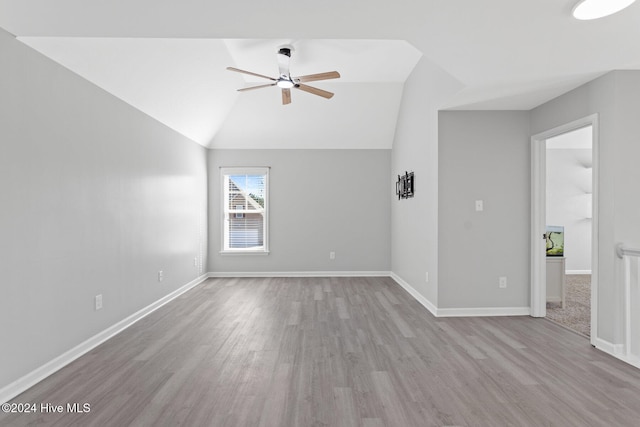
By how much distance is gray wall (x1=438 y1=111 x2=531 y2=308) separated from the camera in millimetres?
3945

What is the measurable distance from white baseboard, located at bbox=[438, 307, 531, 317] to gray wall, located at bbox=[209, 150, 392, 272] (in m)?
2.51

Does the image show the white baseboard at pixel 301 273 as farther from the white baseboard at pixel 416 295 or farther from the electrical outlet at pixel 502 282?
the electrical outlet at pixel 502 282

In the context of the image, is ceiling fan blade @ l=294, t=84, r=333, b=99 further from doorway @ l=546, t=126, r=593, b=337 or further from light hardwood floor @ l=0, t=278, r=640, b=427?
doorway @ l=546, t=126, r=593, b=337

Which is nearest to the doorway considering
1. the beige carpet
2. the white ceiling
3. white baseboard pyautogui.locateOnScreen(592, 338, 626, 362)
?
the beige carpet

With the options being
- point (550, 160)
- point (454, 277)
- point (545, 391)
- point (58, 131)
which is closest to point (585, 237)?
point (550, 160)

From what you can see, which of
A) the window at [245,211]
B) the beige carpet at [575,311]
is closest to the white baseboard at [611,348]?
the beige carpet at [575,311]

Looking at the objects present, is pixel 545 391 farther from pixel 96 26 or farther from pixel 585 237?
pixel 585 237

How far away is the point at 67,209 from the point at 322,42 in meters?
3.00

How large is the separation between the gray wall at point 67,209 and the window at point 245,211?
82.5 inches

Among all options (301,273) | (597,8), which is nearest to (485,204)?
(597,8)

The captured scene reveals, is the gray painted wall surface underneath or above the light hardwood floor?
above

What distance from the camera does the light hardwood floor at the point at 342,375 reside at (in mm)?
1989

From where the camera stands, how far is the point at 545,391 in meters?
2.26

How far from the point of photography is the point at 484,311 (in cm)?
395
